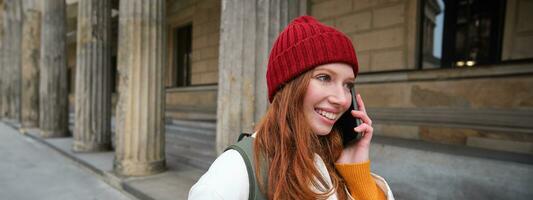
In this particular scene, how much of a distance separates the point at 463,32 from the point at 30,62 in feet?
42.9

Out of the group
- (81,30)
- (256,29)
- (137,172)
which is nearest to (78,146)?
(81,30)

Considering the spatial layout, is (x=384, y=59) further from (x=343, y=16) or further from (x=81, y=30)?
(x=81, y=30)

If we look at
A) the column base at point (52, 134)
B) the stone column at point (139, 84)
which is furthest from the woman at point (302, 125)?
the column base at point (52, 134)

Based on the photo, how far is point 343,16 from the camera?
709 cm

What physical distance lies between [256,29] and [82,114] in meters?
5.19

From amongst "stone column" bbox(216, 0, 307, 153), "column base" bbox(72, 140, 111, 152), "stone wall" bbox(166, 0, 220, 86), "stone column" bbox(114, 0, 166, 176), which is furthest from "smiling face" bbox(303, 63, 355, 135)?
"stone wall" bbox(166, 0, 220, 86)

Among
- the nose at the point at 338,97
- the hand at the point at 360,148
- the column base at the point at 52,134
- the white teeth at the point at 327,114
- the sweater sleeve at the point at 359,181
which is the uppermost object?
the nose at the point at 338,97

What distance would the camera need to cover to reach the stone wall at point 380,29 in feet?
19.9

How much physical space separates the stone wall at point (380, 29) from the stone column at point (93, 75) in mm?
5330

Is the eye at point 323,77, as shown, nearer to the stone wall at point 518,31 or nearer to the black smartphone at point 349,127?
the black smartphone at point 349,127

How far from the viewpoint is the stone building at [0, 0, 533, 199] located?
116 inches

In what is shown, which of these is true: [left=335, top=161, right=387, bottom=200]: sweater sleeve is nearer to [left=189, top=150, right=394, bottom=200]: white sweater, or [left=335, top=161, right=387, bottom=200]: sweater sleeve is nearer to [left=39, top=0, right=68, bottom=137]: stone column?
[left=189, top=150, right=394, bottom=200]: white sweater

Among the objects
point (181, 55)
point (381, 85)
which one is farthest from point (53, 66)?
point (381, 85)

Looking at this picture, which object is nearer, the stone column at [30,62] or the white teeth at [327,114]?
the white teeth at [327,114]
